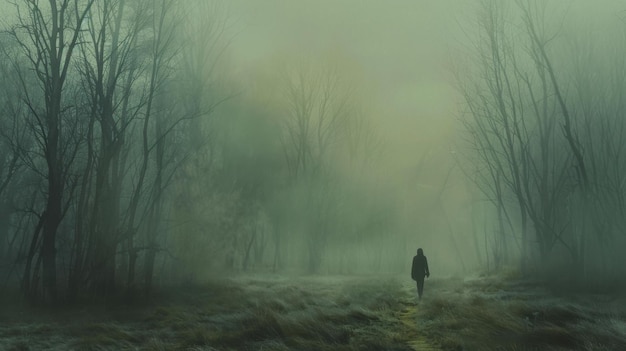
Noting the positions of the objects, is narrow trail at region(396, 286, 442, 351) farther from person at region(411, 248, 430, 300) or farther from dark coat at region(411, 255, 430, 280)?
dark coat at region(411, 255, 430, 280)

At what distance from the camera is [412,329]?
954 centimetres

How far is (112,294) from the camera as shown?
13.2m

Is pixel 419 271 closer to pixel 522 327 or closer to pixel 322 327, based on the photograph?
pixel 322 327

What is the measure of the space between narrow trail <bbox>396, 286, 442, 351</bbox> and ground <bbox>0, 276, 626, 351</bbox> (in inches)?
0.7

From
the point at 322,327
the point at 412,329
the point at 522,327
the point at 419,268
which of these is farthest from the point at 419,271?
the point at 522,327

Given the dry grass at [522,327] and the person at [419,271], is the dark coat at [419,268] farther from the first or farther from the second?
the dry grass at [522,327]

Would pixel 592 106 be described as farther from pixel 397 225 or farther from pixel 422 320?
pixel 397 225

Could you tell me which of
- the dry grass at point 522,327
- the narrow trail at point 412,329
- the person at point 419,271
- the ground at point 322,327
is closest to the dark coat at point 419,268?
the person at point 419,271

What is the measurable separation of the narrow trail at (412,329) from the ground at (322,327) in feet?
0.05

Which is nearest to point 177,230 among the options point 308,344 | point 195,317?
point 195,317

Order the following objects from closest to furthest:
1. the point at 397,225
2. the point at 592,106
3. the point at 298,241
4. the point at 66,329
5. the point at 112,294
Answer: the point at 66,329 → the point at 112,294 → the point at 592,106 → the point at 298,241 → the point at 397,225

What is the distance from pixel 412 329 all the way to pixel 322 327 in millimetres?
2003

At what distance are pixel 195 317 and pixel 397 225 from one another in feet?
124

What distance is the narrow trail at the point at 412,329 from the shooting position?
7.77 m
